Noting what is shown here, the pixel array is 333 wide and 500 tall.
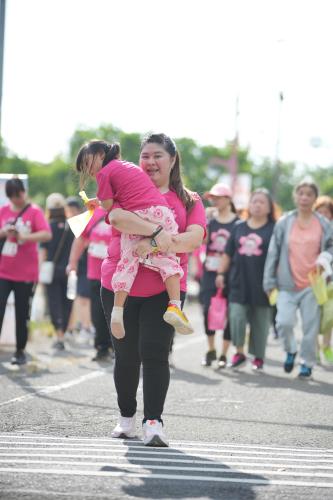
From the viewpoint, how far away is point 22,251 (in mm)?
11984

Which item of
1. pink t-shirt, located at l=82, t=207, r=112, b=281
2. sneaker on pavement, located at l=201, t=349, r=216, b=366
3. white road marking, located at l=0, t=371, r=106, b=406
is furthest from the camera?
pink t-shirt, located at l=82, t=207, r=112, b=281

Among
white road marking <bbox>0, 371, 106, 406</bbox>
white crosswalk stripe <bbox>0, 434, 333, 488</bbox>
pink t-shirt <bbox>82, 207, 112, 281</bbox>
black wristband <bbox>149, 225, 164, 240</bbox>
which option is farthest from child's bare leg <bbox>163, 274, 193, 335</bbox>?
pink t-shirt <bbox>82, 207, 112, 281</bbox>

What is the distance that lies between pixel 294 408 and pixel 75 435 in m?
2.57

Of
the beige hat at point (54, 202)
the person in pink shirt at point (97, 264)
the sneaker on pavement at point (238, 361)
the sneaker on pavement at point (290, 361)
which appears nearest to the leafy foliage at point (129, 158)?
the beige hat at point (54, 202)

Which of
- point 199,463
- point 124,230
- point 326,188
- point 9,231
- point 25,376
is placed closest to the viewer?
point 199,463

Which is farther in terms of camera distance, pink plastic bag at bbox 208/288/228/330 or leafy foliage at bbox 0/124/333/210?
leafy foliage at bbox 0/124/333/210

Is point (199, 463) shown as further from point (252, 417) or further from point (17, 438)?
point (252, 417)

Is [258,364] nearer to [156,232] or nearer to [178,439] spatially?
[178,439]

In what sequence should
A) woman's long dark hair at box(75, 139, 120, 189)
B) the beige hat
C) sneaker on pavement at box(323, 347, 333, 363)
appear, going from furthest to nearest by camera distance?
the beige hat → sneaker on pavement at box(323, 347, 333, 363) → woman's long dark hair at box(75, 139, 120, 189)

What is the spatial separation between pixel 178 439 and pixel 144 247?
130 cm

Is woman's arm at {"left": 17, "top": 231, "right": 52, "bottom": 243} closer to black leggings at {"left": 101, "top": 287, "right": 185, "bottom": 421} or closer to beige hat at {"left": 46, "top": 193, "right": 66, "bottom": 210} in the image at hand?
beige hat at {"left": 46, "top": 193, "right": 66, "bottom": 210}

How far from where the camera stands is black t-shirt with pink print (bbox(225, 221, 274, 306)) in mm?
12570

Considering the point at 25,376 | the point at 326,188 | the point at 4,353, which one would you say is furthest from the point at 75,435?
the point at 326,188

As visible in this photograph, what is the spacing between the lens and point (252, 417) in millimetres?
8367
